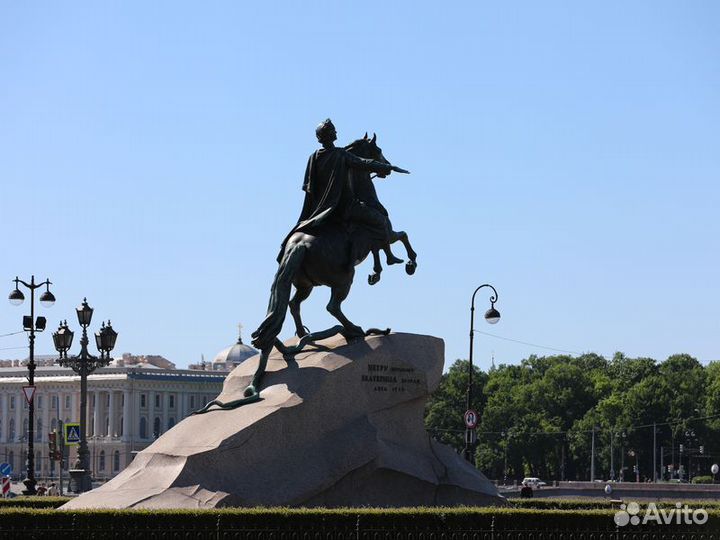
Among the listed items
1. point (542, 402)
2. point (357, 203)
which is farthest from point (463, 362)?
point (357, 203)

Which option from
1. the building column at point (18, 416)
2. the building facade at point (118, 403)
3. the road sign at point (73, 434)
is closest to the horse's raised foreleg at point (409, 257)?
the road sign at point (73, 434)

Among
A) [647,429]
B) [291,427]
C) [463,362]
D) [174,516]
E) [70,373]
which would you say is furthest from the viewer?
[70,373]

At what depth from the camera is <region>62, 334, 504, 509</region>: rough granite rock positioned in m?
21.5

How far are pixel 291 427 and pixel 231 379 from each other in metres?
2.05

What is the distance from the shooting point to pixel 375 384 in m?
23.4

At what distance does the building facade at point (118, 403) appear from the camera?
157500 mm

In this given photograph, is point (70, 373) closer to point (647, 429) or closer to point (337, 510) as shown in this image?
point (647, 429)

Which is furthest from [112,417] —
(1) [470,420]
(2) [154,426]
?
(1) [470,420]

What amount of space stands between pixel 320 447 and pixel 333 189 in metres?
4.20

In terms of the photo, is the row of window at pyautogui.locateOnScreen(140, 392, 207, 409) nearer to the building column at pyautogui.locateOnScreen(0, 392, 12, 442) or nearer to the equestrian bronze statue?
the building column at pyautogui.locateOnScreen(0, 392, 12, 442)

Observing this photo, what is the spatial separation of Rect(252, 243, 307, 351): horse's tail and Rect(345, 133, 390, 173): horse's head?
202 centimetres

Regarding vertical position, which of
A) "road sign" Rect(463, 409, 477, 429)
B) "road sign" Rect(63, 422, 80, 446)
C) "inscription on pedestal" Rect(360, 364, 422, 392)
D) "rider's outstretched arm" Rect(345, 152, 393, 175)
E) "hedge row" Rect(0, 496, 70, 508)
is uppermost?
"rider's outstretched arm" Rect(345, 152, 393, 175)

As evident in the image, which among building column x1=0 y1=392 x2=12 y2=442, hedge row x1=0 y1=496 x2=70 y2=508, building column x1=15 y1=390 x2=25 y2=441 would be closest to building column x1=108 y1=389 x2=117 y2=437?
building column x1=15 y1=390 x2=25 y2=441

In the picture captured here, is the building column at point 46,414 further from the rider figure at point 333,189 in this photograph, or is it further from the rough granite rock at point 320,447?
the rough granite rock at point 320,447
